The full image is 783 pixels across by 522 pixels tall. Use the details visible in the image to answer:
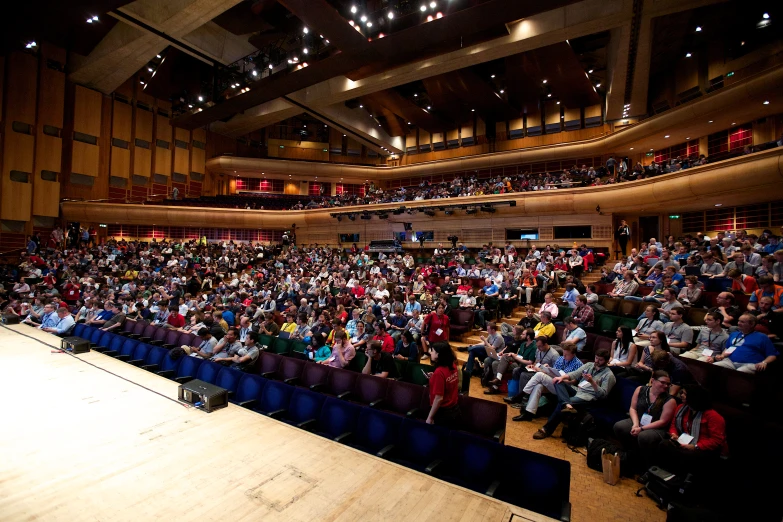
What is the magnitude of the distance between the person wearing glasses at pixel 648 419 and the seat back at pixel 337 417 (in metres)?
2.34

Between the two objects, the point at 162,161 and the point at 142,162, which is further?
the point at 162,161

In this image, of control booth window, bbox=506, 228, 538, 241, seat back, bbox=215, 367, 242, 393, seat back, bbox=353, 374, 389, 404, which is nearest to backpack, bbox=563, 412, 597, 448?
seat back, bbox=353, 374, 389, 404

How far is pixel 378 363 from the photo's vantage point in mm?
4742

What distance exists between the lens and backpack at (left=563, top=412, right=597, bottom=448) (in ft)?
12.2

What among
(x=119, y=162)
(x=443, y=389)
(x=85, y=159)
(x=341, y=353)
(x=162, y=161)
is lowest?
(x=341, y=353)

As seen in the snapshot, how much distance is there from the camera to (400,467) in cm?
265

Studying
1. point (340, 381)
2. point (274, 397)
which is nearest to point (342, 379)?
point (340, 381)

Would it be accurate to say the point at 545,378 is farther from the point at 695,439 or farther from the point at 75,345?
the point at 75,345

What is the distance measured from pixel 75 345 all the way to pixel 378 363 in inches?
172

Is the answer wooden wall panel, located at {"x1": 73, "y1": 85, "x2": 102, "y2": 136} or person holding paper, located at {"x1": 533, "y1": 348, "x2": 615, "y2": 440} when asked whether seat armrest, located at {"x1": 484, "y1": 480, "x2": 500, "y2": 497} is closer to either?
person holding paper, located at {"x1": 533, "y1": 348, "x2": 615, "y2": 440}

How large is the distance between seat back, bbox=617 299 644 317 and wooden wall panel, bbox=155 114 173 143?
857 inches

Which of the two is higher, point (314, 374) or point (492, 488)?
point (314, 374)

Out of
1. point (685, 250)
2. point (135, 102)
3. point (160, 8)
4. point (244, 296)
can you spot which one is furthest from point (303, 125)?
point (685, 250)

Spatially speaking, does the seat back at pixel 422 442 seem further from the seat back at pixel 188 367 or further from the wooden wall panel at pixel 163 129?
the wooden wall panel at pixel 163 129
